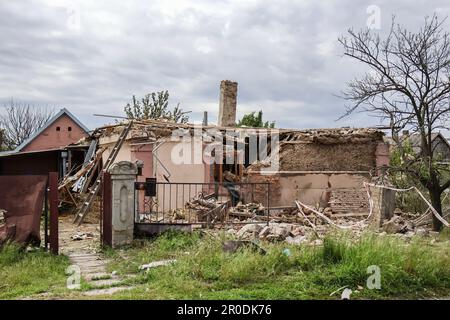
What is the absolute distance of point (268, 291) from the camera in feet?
20.0

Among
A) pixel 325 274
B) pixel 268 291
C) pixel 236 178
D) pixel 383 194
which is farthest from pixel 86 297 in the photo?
pixel 236 178

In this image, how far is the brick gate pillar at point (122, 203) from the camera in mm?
9625

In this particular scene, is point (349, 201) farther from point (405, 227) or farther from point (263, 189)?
point (405, 227)

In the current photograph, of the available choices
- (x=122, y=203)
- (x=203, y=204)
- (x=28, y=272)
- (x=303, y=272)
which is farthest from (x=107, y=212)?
(x=303, y=272)

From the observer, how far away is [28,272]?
24.1 ft

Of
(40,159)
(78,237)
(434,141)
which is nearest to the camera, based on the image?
(78,237)

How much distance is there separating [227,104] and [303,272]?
15.4 meters

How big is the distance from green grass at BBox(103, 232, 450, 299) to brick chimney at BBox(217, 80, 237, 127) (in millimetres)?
14258

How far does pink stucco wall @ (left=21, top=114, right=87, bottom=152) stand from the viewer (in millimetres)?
28656

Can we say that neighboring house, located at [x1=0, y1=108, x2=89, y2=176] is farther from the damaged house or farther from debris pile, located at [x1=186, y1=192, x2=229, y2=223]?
debris pile, located at [x1=186, y1=192, x2=229, y2=223]

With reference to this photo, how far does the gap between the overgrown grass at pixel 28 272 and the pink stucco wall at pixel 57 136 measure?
2172 centimetres

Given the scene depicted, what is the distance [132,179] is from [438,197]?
8213mm

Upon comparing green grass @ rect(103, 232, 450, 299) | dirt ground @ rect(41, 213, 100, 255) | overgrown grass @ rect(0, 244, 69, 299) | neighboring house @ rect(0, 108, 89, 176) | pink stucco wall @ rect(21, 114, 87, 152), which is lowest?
dirt ground @ rect(41, 213, 100, 255)

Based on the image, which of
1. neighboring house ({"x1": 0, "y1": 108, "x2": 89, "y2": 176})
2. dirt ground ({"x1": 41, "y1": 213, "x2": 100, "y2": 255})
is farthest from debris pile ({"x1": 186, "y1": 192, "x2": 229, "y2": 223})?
neighboring house ({"x1": 0, "y1": 108, "x2": 89, "y2": 176})
